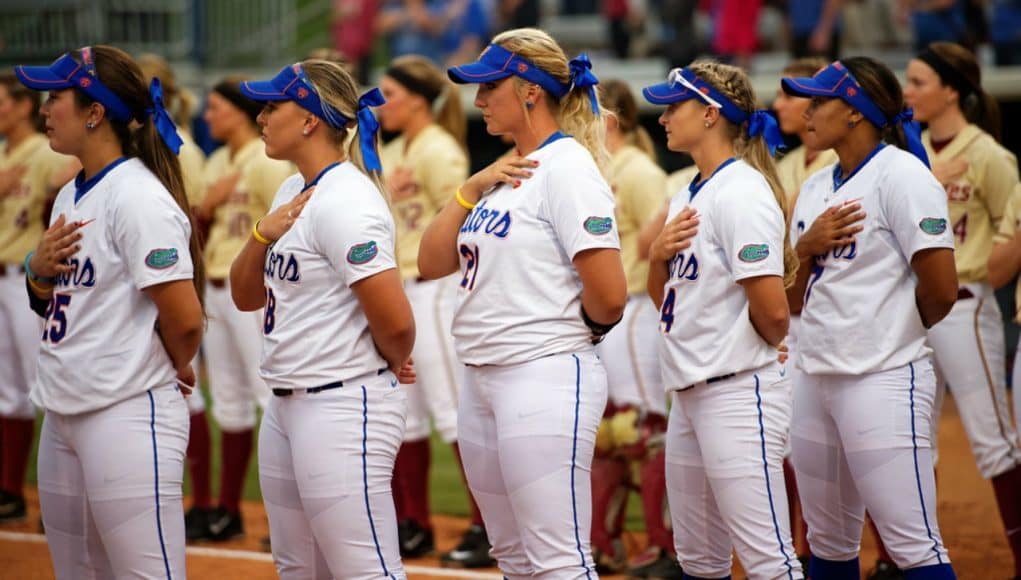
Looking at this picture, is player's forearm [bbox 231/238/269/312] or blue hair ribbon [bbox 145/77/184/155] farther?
blue hair ribbon [bbox 145/77/184/155]

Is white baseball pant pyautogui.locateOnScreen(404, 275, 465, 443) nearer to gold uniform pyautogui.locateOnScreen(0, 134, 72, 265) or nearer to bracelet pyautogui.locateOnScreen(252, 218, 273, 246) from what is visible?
gold uniform pyautogui.locateOnScreen(0, 134, 72, 265)

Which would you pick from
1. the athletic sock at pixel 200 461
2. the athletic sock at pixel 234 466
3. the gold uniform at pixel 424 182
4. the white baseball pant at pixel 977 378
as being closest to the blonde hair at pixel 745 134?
the white baseball pant at pixel 977 378

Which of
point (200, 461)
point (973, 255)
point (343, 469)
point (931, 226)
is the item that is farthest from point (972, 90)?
point (200, 461)

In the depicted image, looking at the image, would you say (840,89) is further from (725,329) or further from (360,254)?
(360,254)

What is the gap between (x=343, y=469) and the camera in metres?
3.95

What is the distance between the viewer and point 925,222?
4.43 meters

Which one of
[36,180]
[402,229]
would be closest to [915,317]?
[402,229]

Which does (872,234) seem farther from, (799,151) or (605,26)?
(605,26)

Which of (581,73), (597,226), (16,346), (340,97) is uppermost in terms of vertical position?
(581,73)

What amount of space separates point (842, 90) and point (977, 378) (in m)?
1.83

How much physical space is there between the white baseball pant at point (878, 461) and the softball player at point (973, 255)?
129cm

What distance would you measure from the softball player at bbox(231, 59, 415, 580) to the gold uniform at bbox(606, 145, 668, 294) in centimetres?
260

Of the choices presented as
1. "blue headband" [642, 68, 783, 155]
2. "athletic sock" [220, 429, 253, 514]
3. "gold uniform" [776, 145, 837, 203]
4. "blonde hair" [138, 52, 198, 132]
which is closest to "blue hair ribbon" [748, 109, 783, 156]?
"blue headband" [642, 68, 783, 155]

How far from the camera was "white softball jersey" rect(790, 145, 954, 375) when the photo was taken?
4.46 m
